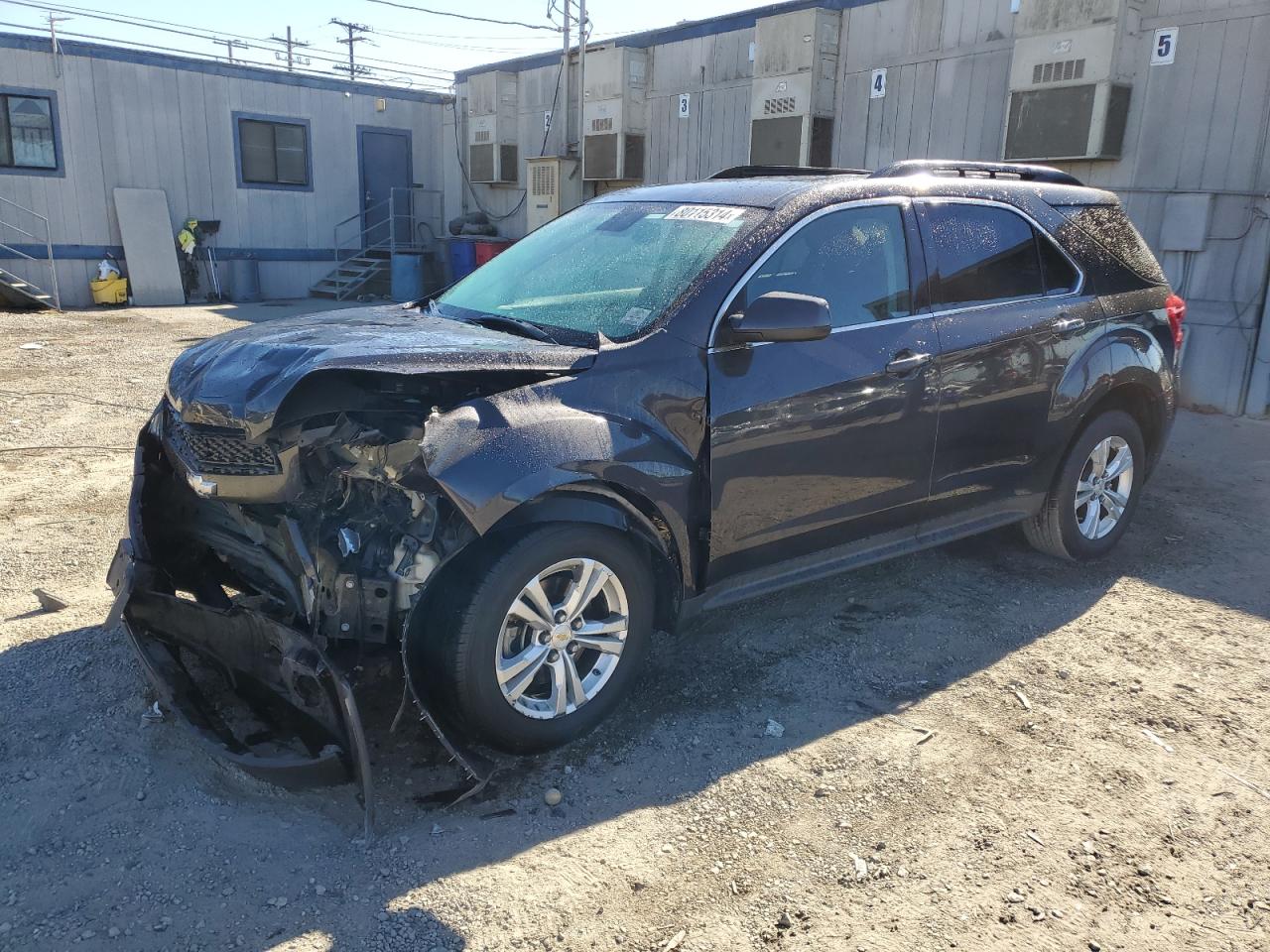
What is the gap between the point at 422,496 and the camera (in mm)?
2984

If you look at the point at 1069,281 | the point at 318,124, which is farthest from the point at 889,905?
the point at 318,124

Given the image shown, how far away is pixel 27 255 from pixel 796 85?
41.8 feet

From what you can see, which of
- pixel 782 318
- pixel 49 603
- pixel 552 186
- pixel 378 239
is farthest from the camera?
pixel 378 239

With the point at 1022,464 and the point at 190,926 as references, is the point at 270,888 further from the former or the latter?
the point at 1022,464

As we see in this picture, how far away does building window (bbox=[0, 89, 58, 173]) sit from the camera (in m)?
15.8

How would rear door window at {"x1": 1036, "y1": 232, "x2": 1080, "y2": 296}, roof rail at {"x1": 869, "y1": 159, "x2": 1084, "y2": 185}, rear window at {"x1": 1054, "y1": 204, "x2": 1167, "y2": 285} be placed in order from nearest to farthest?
roof rail at {"x1": 869, "y1": 159, "x2": 1084, "y2": 185}
rear door window at {"x1": 1036, "y1": 232, "x2": 1080, "y2": 296}
rear window at {"x1": 1054, "y1": 204, "x2": 1167, "y2": 285}

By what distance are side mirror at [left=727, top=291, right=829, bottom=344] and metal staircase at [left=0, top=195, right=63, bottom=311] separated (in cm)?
1582

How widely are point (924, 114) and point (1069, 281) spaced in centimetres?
714

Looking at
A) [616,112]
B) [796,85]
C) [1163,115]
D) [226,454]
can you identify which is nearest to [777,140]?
[796,85]

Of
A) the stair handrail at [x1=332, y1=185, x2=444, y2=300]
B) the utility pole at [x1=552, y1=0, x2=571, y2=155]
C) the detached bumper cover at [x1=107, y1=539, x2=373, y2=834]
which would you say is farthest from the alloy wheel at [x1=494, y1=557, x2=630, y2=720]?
the stair handrail at [x1=332, y1=185, x2=444, y2=300]

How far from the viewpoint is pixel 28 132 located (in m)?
16.0

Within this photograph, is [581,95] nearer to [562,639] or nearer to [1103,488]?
[1103,488]

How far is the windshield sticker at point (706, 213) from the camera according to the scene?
3764mm

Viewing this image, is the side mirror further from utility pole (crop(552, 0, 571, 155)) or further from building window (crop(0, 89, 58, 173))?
building window (crop(0, 89, 58, 173))
